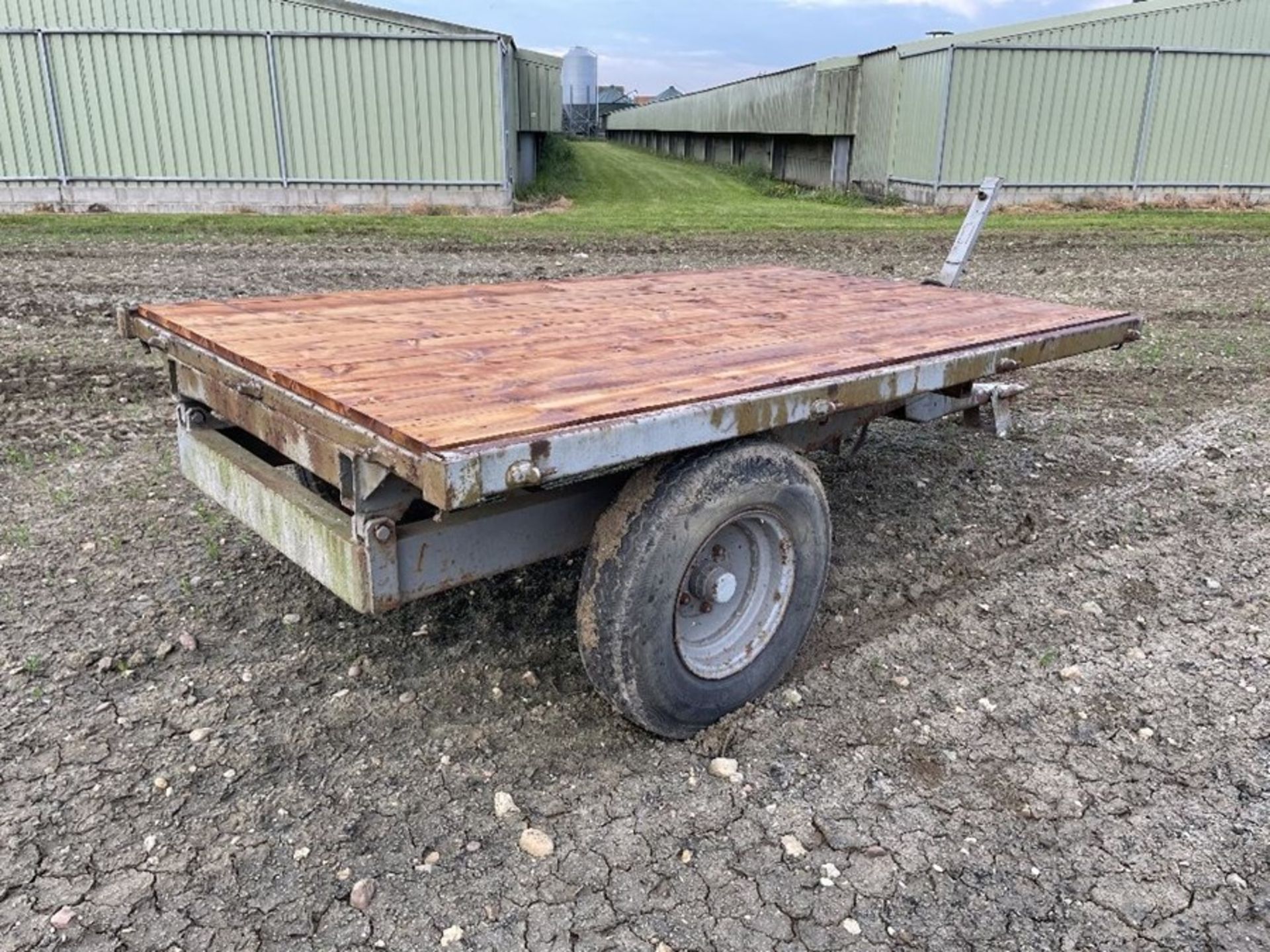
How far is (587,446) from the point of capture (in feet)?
8.39

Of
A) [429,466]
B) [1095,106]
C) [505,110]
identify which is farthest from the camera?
[1095,106]

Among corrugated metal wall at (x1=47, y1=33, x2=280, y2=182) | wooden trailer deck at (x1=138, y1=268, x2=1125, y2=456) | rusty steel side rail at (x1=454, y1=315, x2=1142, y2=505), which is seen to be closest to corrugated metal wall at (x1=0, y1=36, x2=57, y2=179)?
corrugated metal wall at (x1=47, y1=33, x2=280, y2=182)

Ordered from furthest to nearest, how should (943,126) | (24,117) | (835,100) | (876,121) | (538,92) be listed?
(538,92) → (835,100) → (876,121) → (943,126) → (24,117)

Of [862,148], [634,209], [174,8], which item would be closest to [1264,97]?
[862,148]

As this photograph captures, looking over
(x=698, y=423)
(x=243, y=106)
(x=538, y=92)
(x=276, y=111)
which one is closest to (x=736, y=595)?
(x=698, y=423)

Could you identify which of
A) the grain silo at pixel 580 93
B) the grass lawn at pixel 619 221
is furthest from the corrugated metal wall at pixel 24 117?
the grain silo at pixel 580 93

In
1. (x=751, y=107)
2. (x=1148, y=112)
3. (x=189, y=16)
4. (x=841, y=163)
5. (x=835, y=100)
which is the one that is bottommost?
(x=841, y=163)

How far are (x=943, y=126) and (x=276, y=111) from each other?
11547 millimetres

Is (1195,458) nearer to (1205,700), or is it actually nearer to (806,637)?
(1205,700)

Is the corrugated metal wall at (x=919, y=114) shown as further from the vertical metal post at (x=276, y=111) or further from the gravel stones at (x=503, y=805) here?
the gravel stones at (x=503, y=805)

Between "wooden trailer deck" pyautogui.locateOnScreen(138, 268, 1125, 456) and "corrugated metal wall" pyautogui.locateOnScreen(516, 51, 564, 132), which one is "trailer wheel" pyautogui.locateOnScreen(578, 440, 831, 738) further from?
"corrugated metal wall" pyautogui.locateOnScreen(516, 51, 564, 132)

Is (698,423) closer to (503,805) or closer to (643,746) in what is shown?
(643,746)

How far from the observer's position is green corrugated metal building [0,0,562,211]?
55.7 ft

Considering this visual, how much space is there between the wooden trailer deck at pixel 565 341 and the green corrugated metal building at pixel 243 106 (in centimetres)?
1324
